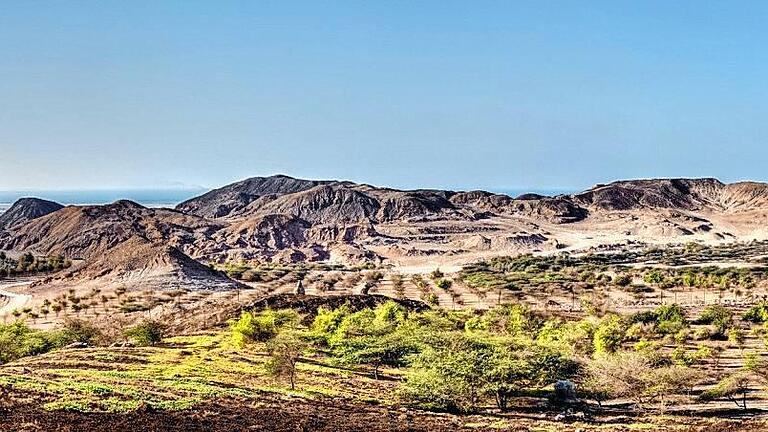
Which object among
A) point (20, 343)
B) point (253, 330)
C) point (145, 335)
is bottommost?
point (20, 343)


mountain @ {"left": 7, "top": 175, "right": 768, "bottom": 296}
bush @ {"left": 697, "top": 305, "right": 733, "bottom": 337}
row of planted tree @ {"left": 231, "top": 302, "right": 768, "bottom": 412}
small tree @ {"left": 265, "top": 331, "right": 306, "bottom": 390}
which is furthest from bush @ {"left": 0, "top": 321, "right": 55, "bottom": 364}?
mountain @ {"left": 7, "top": 175, "right": 768, "bottom": 296}

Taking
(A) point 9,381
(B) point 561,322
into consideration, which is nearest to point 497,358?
(A) point 9,381

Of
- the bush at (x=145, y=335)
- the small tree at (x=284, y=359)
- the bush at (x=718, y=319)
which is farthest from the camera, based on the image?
the bush at (x=718, y=319)

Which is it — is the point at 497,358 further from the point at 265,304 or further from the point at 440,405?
the point at 265,304

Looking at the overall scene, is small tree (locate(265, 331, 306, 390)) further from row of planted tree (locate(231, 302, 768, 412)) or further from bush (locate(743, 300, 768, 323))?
bush (locate(743, 300, 768, 323))

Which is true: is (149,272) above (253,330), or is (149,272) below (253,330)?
above

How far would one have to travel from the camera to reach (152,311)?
232ft

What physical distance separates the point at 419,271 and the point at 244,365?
281 ft

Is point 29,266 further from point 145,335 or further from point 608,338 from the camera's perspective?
point 608,338

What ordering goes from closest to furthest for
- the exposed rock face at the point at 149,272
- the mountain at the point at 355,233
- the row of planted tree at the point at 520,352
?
the row of planted tree at the point at 520,352, the exposed rock face at the point at 149,272, the mountain at the point at 355,233

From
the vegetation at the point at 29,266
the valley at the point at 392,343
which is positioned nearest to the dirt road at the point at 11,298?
the valley at the point at 392,343

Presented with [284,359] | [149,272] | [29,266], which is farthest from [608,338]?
[29,266]

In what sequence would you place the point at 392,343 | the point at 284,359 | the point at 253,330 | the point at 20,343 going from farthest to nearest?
1. the point at 253,330
2. the point at 20,343
3. the point at 392,343
4. the point at 284,359

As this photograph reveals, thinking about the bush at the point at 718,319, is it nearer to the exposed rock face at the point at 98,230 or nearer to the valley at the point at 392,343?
the valley at the point at 392,343
